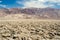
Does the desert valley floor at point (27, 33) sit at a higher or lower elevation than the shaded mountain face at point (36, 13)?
higher

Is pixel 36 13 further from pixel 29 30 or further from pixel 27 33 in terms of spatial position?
pixel 27 33

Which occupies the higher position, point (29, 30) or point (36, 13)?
point (29, 30)

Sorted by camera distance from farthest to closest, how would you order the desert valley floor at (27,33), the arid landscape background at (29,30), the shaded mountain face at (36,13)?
1. the shaded mountain face at (36,13)
2. the arid landscape background at (29,30)
3. the desert valley floor at (27,33)

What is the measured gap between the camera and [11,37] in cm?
989

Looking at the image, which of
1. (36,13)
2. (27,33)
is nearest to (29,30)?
(27,33)

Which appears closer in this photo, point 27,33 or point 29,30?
point 27,33

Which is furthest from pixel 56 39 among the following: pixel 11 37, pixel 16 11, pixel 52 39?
pixel 16 11

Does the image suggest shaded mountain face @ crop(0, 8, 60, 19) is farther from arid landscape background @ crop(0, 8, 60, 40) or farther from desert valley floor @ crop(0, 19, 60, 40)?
desert valley floor @ crop(0, 19, 60, 40)

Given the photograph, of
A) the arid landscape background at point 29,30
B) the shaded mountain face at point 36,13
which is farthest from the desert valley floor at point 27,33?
the shaded mountain face at point 36,13

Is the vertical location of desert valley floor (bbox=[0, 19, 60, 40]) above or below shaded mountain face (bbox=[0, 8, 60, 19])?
above

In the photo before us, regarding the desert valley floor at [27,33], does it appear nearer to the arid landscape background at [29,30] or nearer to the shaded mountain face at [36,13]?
the arid landscape background at [29,30]

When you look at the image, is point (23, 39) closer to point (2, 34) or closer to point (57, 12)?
point (2, 34)

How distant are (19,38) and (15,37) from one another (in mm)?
368

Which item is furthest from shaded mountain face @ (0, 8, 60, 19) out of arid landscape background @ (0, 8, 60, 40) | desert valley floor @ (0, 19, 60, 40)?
desert valley floor @ (0, 19, 60, 40)
